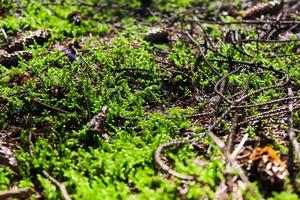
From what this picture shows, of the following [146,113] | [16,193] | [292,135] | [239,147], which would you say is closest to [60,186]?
[16,193]

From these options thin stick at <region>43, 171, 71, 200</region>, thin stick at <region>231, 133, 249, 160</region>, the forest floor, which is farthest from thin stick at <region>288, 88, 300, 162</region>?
→ thin stick at <region>43, 171, 71, 200</region>

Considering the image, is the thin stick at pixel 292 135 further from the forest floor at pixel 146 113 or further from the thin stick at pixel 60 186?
the thin stick at pixel 60 186

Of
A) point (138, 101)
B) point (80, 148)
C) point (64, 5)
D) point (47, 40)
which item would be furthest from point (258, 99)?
point (64, 5)

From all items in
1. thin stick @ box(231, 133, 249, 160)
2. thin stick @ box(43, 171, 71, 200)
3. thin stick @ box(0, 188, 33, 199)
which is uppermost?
thin stick @ box(231, 133, 249, 160)

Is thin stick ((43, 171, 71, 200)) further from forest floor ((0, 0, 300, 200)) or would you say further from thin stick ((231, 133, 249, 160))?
thin stick ((231, 133, 249, 160))

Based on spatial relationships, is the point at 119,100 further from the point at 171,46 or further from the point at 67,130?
the point at 171,46

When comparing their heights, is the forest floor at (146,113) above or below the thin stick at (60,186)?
above

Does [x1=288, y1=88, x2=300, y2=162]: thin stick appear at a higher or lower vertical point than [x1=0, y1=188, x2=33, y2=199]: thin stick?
higher

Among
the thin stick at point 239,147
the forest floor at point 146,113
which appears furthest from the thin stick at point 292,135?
the thin stick at point 239,147
